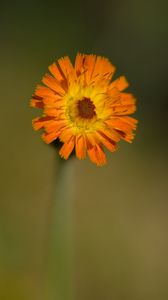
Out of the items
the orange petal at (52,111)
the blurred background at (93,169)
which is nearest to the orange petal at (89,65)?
the orange petal at (52,111)

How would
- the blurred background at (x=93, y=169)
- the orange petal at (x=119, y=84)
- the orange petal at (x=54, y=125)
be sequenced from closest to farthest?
1. the orange petal at (x=54, y=125)
2. the orange petal at (x=119, y=84)
3. the blurred background at (x=93, y=169)

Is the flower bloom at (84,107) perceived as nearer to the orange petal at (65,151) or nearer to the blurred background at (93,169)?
the orange petal at (65,151)

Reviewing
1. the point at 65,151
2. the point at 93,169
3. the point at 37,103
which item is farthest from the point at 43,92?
the point at 93,169

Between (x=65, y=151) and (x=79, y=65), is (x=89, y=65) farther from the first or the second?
(x=65, y=151)

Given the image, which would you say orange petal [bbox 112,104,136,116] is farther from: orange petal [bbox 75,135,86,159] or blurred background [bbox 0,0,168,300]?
blurred background [bbox 0,0,168,300]

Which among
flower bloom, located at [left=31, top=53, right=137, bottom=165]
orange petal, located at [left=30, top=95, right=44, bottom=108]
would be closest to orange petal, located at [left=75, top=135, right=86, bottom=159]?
flower bloom, located at [left=31, top=53, right=137, bottom=165]
